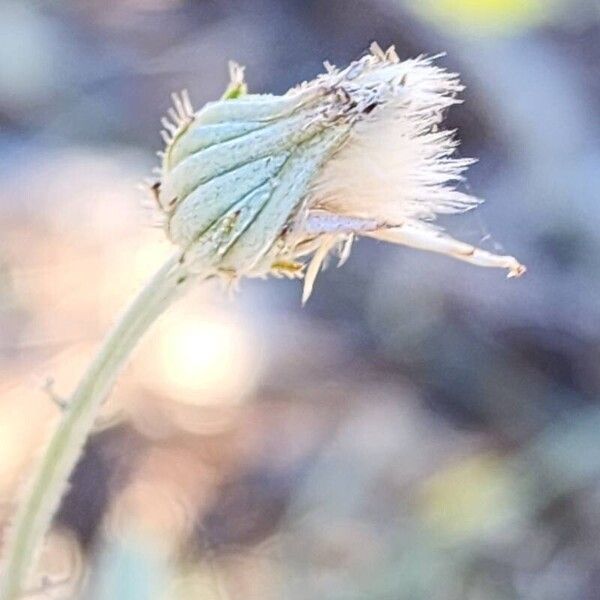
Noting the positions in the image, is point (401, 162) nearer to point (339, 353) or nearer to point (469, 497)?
point (469, 497)

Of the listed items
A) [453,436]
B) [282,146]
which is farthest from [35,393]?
[282,146]

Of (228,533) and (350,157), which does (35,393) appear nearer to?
(228,533)

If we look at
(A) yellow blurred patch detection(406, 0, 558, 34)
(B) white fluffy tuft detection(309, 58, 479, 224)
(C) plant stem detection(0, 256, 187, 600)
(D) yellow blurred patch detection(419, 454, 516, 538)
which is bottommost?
(D) yellow blurred patch detection(419, 454, 516, 538)

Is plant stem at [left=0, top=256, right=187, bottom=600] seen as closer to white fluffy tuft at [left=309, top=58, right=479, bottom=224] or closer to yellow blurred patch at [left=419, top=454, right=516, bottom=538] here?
white fluffy tuft at [left=309, top=58, right=479, bottom=224]

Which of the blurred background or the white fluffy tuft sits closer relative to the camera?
the white fluffy tuft

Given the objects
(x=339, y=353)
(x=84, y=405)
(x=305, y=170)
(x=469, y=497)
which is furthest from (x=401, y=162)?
(x=339, y=353)

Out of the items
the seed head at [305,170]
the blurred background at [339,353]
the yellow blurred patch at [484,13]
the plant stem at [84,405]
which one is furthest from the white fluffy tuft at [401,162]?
the yellow blurred patch at [484,13]

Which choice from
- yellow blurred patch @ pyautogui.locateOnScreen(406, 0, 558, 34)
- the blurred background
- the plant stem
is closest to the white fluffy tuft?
the plant stem
